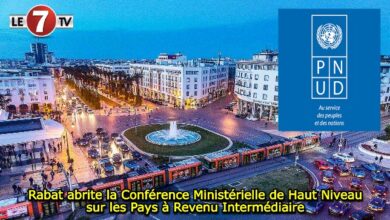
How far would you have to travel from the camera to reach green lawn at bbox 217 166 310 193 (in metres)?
32.8

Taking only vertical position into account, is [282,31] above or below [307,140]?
above

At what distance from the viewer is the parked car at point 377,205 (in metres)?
27.6

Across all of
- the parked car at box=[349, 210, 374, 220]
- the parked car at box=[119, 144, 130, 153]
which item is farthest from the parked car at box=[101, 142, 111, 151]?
the parked car at box=[349, 210, 374, 220]

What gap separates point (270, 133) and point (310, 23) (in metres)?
38.9

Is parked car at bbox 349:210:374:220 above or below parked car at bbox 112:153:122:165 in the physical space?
below

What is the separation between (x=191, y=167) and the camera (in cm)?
3534

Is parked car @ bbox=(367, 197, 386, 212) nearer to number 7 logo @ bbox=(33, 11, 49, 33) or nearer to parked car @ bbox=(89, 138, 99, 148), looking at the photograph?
number 7 logo @ bbox=(33, 11, 49, 33)

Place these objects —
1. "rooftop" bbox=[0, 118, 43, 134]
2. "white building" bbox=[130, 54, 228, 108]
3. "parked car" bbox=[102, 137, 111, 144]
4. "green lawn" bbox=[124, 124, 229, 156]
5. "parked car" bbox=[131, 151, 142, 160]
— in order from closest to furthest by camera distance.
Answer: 1. "rooftop" bbox=[0, 118, 43, 134]
2. "parked car" bbox=[131, 151, 142, 160]
3. "green lawn" bbox=[124, 124, 229, 156]
4. "parked car" bbox=[102, 137, 111, 144]
5. "white building" bbox=[130, 54, 228, 108]

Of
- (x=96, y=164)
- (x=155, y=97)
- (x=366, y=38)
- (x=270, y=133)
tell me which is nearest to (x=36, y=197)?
(x=96, y=164)

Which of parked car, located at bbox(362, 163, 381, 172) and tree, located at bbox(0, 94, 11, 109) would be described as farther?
tree, located at bbox(0, 94, 11, 109)

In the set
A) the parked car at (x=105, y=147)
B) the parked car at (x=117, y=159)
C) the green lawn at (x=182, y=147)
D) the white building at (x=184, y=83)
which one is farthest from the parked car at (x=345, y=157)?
the white building at (x=184, y=83)

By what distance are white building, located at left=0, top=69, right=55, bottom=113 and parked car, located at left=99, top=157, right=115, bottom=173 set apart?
50.9 meters

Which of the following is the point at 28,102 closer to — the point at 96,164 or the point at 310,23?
the point at 96,164

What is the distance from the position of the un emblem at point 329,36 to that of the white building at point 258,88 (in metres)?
45.3
